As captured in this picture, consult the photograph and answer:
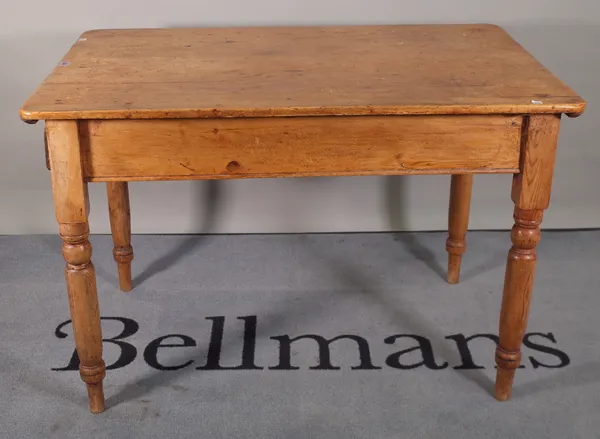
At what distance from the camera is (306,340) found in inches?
94.0

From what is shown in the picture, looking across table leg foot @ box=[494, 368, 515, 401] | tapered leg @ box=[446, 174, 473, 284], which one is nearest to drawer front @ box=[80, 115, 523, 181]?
table leg foot @ box=[494, 368, 515, 401]

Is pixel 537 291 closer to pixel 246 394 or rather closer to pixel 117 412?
pixel 246 394

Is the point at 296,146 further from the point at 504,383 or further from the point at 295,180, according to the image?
the point at 295,180

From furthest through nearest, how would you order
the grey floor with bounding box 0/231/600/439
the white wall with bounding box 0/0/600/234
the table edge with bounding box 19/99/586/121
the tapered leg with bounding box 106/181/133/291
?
the white wall with bounding box 0/0/600/234 → the tapered leg with bounding box 106/181/133/291 → the grey floor with bounding box 0/231/600/439 → the table edge with bounding box 19/99/586/121

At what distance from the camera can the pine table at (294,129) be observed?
5.89 feet

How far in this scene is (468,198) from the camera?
2545 millimetres

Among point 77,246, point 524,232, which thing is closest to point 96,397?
point 77,246

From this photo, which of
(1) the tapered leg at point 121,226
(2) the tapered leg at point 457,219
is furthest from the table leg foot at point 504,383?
(1) the tapered leg at point 121,226

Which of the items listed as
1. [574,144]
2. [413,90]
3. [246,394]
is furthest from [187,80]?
[574,144]

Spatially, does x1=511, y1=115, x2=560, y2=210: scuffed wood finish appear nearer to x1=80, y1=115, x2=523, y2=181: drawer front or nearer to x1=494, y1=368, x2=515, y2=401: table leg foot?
x1=80, y1=115, x2=523, y2=181: drawer front

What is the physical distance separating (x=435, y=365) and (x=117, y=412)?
0.82 metres

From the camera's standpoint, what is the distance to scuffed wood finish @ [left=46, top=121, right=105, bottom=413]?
1.79 meters

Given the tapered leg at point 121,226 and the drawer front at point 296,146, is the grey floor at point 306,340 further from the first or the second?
the drawer front at point 296,146

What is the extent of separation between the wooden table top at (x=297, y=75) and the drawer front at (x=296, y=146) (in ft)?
0.12
